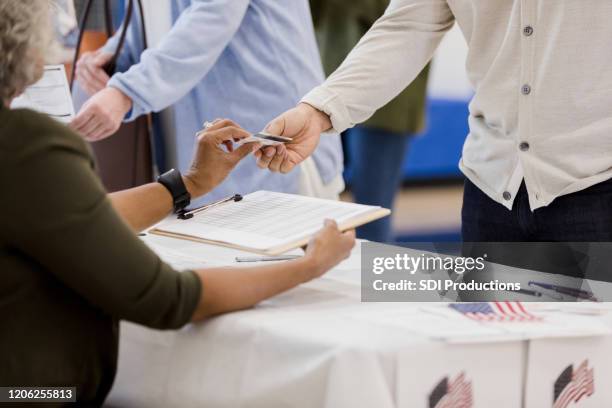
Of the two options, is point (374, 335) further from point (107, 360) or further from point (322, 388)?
point (107, 360)

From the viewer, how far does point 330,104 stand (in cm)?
198

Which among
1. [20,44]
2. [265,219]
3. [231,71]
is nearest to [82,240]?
[20,44]

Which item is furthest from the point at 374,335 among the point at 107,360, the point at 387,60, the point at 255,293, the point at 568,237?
the point at 387,60

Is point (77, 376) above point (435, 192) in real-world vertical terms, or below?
above

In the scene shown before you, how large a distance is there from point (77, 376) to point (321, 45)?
290cm

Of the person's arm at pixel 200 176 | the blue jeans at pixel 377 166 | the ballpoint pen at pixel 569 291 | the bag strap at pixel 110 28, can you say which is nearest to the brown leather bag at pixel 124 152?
the bag strap at pixel 110 28

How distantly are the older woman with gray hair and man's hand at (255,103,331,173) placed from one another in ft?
1.57

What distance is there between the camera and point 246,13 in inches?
100

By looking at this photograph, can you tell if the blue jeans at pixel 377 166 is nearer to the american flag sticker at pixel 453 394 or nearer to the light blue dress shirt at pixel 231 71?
the light blue dress shirt at pixel 231 71

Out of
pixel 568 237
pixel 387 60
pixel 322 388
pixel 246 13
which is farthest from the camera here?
pixel 246 13

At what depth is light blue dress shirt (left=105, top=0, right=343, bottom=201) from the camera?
8.10 ft

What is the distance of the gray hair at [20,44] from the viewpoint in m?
1.33

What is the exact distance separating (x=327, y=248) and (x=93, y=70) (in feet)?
4.50

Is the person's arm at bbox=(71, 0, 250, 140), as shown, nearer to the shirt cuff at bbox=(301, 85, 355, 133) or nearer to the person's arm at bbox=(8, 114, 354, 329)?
the shirt cuff at bbox=(301, 85, 355, 133)
